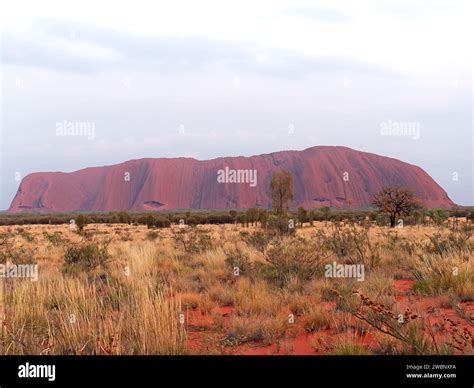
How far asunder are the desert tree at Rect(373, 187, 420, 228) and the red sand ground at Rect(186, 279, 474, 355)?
87.0 ft

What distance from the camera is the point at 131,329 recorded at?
468 centimetres

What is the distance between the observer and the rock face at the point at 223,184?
126 meters

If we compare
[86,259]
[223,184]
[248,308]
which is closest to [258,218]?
[86,259]

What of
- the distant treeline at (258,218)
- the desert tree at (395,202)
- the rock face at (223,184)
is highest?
the rock face at (223,184)

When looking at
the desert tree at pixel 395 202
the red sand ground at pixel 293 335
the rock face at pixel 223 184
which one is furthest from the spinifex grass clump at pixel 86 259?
the rock face at pixel 223 184

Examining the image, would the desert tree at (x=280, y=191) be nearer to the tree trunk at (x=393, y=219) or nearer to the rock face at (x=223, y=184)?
the tree trunk at (x=393, y=219)

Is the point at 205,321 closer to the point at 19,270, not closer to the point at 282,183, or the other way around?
the point at 19,270

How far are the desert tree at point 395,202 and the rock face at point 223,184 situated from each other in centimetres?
8756

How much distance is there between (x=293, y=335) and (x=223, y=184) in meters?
130

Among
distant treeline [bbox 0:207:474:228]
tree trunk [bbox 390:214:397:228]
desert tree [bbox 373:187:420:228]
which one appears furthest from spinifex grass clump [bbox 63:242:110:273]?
desert tree [bbox 373:187:420:228]

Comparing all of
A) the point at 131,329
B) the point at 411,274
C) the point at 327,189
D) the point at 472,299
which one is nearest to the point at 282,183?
the point at 411,274

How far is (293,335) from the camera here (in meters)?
5.49
